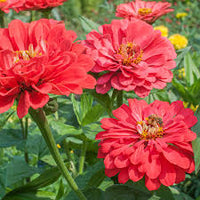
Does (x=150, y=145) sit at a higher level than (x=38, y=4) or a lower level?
lower

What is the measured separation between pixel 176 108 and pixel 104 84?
15 centimetres

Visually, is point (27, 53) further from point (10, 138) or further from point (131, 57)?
point (10, 138)

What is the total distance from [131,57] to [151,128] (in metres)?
0.17

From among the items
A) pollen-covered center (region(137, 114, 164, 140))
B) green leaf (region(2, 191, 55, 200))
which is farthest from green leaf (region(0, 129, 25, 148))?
pollen-covered center (region(137, 114, 164, 140))

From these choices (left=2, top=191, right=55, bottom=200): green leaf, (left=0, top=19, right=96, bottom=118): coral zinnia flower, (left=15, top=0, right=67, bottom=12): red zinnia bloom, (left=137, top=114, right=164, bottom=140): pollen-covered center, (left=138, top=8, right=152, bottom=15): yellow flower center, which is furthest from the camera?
(left=138, top=8, right=152, bottom=15): yellow flower center

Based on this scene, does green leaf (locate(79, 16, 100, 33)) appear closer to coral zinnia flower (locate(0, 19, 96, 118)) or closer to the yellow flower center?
Result: the yellow flower center

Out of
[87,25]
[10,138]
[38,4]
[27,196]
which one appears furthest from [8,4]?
[27,196]

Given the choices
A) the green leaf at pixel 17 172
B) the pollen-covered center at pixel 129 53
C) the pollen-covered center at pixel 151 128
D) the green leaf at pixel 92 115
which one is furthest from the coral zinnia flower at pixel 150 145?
the green leaf at pixel 17 172

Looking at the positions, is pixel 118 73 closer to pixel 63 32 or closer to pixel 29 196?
pixel 63 32

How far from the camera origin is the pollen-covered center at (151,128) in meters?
0.59

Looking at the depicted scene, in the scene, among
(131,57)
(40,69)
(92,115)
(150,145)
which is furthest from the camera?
(92,115)

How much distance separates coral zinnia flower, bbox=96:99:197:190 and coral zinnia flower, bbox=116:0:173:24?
43 centimetres

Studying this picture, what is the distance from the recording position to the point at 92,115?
0.82 metres

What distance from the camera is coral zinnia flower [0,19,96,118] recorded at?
453 millimetres
